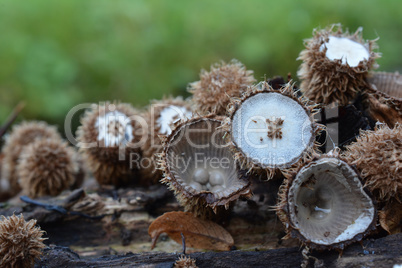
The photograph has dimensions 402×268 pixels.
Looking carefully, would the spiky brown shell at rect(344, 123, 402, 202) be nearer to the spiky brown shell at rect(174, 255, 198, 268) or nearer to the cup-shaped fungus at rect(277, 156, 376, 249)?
the cup-shaped fungus at rect(277, 156, 376, 249)

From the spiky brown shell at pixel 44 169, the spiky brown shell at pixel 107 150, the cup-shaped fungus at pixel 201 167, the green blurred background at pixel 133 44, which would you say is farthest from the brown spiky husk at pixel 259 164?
the green blurred background at pixel 133 44

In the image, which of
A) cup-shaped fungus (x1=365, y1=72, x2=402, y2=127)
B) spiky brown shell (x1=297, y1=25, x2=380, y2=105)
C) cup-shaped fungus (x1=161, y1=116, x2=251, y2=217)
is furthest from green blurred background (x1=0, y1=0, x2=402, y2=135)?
cup-shaped fungus (x1=161, y1=116, x2=251, y2=217)

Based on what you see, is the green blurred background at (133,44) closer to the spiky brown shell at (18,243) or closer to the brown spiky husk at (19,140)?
the brown spiky husk at (19,140)

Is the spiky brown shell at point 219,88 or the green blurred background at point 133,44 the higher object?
the green blurred background at point 133,44

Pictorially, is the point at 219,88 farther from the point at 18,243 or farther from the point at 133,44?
the point at 133,44

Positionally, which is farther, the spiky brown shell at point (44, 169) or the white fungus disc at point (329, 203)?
the spiky brown shell at point (44, 169)

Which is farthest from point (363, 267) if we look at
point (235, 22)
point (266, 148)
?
point (235, 22)
